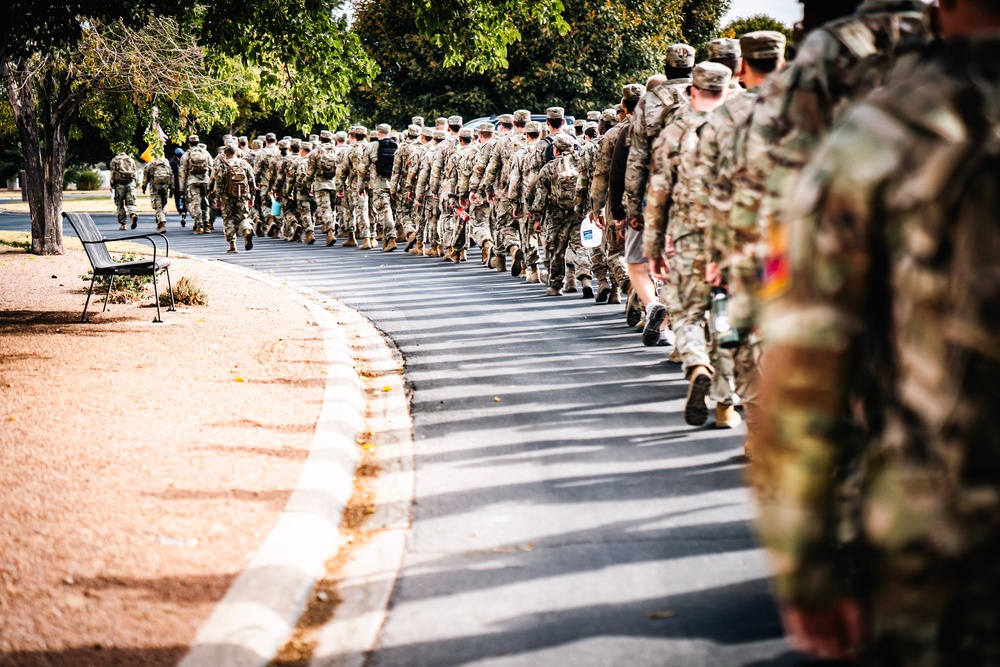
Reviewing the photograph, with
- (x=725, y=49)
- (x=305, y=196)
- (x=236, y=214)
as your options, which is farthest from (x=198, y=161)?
(x=725, y=49)

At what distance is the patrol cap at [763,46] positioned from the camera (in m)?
5.55

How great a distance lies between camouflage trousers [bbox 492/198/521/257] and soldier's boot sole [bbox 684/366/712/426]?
29.6ft

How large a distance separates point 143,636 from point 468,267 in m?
14.7

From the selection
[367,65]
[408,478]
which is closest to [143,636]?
[408,478]

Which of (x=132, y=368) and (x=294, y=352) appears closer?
(x=132, y=368)

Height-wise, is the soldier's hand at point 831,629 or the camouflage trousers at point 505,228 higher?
the soldier's hand at point 831,629

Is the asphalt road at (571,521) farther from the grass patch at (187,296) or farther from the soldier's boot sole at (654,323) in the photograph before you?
the grass patch at (187,296)

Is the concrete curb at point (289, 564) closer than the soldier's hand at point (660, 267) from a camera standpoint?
Yes

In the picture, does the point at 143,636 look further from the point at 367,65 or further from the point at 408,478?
the point at 367,65

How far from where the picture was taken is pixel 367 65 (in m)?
13.3

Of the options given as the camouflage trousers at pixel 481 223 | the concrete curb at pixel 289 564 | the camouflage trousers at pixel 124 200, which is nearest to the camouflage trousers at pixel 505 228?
the camouflage trousers at pixel 481 223

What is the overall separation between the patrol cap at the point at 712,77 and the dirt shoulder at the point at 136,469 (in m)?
3.38

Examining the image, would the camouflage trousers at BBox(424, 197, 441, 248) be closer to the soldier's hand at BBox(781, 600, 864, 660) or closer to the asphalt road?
the asphalt road

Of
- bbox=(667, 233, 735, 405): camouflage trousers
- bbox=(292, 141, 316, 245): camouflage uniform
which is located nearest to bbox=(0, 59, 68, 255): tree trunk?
bbox=(292, 141, 316, 245): camouflage uniform
